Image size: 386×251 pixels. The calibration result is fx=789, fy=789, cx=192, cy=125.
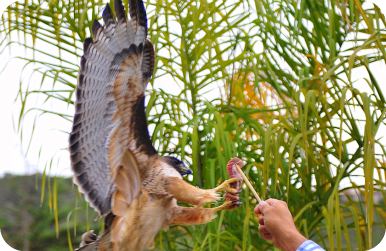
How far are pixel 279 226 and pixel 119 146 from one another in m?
0.32

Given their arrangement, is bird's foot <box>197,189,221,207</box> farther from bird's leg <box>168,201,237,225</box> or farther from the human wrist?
the human wrist

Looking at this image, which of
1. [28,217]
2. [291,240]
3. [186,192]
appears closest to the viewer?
[291,240]

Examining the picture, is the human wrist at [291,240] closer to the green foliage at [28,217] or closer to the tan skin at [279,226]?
the tan skin at [279,226]

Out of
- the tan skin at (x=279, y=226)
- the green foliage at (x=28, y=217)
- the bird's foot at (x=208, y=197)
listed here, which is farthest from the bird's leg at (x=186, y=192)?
the green foliage at (x=28, y=217)

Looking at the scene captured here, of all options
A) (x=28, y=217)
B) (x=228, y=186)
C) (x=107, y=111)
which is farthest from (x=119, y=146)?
(x=28, y=217)

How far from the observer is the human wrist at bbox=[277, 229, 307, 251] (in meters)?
0.85

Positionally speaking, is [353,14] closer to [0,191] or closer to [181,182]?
[181,182]

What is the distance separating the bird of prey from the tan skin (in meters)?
0.20

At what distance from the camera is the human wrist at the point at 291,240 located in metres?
0.85

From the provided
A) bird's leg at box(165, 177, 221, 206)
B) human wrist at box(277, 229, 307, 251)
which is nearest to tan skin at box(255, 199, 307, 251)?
human wrist at box(277, 229, 307, 251)

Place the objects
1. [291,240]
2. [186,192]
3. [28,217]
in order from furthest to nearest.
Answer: [28,217] < [186,192] < [291,240]

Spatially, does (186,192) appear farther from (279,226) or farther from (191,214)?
(279,226)

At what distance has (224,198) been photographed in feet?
3.77

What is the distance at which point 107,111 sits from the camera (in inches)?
43.9
